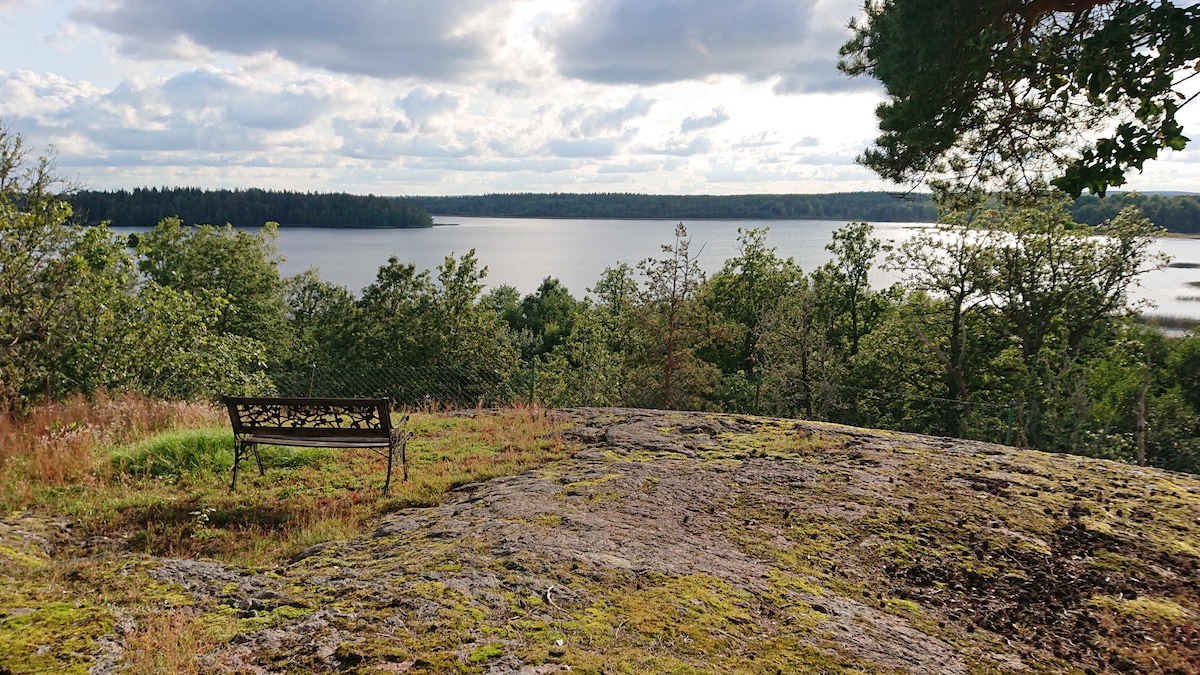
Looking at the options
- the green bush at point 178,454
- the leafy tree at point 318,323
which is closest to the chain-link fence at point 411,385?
the green bush at point 178,454

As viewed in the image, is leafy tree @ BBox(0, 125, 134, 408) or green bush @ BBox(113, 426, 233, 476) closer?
green bush @ BBox(113, 426, 233, 476)

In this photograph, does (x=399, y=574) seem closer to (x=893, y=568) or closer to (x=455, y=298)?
(x=893, y=568)

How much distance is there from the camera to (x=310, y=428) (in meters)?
6.66

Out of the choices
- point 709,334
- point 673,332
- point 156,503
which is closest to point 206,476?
point 156,503

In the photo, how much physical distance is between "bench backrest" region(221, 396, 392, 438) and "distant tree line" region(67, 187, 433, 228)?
5018 centimetres

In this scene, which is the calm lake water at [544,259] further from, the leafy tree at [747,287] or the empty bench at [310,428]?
the empty bench at [310,428]

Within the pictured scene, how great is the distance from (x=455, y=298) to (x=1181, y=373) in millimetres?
27289

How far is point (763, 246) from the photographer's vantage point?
34562 millimetres

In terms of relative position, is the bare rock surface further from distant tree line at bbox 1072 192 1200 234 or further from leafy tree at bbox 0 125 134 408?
distant tree line at bbox 1072 192 1200 234

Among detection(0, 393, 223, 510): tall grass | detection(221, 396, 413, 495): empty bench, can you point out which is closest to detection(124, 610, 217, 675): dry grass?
detection(221, 396, 413, 495): empty bench

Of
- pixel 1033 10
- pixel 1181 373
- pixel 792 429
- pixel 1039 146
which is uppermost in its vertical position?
pixel 1033 10

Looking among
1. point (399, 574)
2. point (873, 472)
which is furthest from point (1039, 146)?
point (399, 574)

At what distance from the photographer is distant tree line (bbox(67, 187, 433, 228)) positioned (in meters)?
75.8

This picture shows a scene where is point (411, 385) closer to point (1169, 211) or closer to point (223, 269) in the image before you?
point (223, 269)
